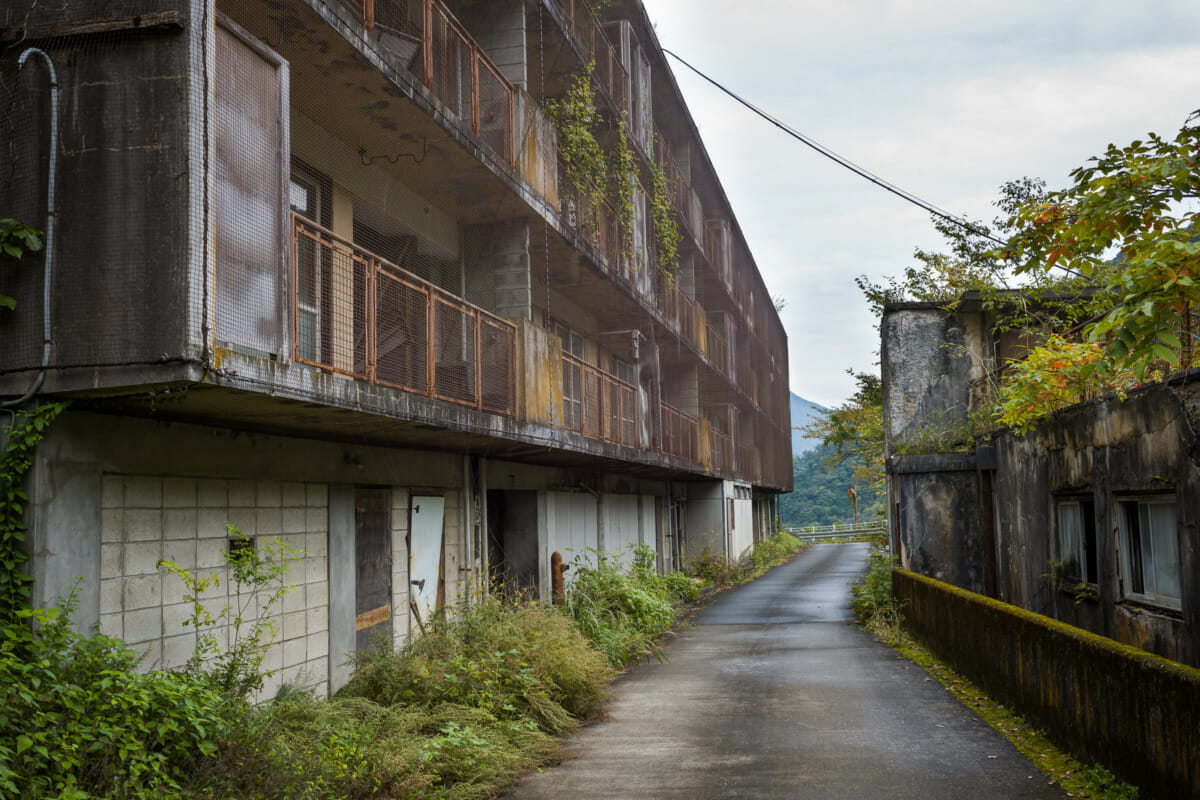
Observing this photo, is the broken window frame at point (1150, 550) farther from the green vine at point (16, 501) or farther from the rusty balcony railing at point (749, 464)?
the rusty balcony railing at point (749, 464)

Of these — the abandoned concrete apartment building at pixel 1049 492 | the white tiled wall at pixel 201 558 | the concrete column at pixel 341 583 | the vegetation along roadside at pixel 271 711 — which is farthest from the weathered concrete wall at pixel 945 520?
the white tiled wall at pixel 201 558

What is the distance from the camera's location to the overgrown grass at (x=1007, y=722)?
21.1ft

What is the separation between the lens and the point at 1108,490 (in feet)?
32.9

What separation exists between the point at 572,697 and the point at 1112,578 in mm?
5547

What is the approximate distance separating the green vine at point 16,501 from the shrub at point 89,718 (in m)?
0.17

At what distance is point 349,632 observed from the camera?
9.73 metres

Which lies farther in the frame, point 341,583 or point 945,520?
point 945,520

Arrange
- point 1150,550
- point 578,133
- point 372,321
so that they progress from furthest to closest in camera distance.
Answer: point 578,133 < point 1150,550 < point 372,321

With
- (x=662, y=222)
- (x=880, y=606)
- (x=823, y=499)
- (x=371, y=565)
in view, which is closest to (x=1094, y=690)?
(x=371, y=565)

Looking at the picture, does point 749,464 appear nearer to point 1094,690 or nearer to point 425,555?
point 425,555

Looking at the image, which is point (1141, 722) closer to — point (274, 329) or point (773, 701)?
point (773, 701)

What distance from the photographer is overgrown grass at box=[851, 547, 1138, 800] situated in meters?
6.42

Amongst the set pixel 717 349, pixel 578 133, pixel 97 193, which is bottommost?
pixel 97 193

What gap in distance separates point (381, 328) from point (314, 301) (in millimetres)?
837
